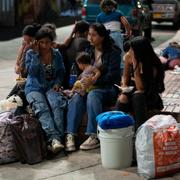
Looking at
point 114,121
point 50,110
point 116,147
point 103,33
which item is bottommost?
point 116,147

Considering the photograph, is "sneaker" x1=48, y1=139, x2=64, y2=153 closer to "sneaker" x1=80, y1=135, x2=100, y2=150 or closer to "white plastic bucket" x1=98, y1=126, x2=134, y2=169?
"sneaker" x1=80, y1=135, x2=100, y2=150

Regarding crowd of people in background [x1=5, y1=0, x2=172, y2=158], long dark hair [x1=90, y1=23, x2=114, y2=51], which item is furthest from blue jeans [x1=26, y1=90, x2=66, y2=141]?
long dark hair [x1=90, y1=23, x2=114, y2=51]

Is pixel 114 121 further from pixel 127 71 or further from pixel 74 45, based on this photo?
pixel 74 45

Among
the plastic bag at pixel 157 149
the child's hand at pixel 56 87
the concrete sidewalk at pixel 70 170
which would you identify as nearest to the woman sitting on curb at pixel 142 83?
the plastic bag at pixel 157 149

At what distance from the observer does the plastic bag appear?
4.81 m

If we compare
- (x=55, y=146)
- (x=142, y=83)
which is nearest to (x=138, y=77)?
(x=142, y=83)

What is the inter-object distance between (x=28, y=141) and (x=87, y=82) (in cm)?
99

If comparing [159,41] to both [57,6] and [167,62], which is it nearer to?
[167,62]

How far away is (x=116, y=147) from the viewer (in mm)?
5070

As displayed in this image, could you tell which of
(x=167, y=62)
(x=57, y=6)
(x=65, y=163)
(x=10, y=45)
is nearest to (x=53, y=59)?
(x=65, y=163)

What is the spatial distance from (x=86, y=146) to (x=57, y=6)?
92.8 feet

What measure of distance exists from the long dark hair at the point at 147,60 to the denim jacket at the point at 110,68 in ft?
1.96

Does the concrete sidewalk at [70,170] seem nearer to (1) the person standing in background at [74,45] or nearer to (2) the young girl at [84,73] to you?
(2) the young girl at [84,73]

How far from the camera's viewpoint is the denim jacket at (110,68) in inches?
234
